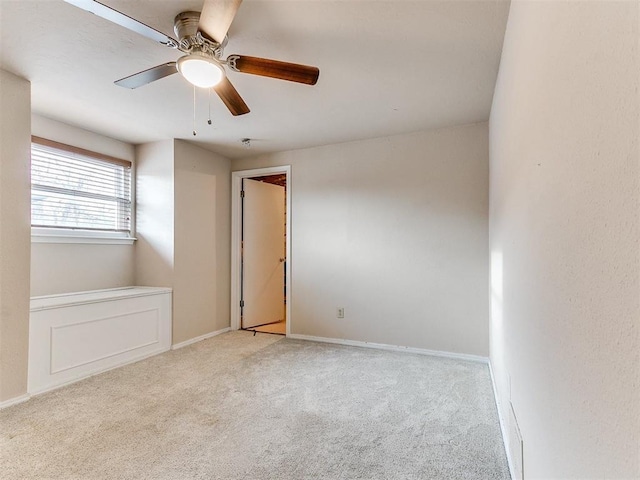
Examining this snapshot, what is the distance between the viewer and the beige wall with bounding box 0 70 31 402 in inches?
91.5

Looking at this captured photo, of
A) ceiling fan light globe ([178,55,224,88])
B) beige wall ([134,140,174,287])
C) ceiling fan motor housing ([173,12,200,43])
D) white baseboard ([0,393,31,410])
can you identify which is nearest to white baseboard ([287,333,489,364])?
beige wall ([134,140,174,287])

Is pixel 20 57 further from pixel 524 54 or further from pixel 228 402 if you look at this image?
pixel 524 54

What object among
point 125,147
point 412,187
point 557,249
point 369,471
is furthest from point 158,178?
point 557,249

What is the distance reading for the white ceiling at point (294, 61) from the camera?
68.0 inches

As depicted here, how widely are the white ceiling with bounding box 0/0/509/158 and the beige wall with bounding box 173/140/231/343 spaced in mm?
640

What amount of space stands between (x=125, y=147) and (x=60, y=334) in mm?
2170

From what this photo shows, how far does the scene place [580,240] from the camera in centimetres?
A: 72

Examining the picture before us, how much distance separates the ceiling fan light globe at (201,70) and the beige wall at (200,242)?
7.27 ft

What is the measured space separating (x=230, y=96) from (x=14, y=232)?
1849mm

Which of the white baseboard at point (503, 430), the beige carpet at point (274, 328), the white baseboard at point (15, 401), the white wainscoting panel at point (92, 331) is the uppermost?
the white wainscoting panel at point (92, 331)

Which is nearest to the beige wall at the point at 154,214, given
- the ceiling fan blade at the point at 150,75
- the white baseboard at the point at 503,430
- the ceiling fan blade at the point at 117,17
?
the ceiling fan blade at the point at 150,75

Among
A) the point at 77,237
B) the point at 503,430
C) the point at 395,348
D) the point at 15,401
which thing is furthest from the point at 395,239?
the point at 15,401

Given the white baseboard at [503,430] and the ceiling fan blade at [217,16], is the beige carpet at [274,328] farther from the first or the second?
the ceiling fan blade at [217,16]

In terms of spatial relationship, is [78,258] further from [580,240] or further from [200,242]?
[580,240]
